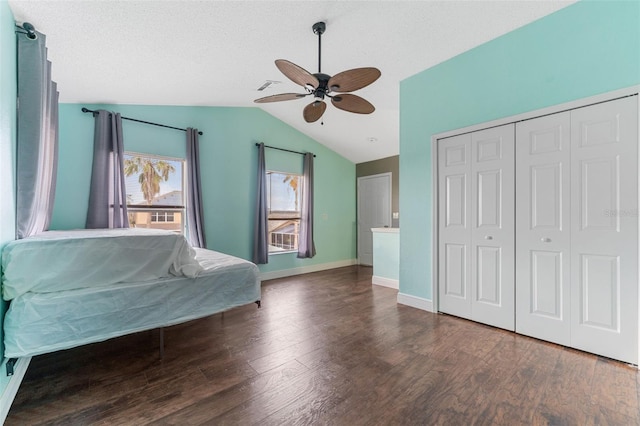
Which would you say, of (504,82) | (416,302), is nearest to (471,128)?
(504,82)

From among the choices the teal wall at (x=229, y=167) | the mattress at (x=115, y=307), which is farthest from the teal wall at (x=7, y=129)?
the teal wall at (x=229, y=167)

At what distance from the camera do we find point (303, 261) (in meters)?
5.48

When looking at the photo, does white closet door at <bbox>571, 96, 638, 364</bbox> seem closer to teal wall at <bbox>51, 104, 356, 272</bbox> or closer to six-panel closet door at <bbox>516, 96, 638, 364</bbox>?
six-panel closet door at <bbox>516, 96, 638, 364</bbox>

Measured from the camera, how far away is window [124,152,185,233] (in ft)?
12.3

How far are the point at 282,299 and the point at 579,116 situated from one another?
3661mm

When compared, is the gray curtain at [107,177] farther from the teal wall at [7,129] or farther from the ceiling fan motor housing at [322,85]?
the ceiling fan motor housing at [322,85]

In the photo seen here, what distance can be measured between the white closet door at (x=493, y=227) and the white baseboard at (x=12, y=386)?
12.2 ft

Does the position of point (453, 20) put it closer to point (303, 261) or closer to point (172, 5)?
point (172, 5)

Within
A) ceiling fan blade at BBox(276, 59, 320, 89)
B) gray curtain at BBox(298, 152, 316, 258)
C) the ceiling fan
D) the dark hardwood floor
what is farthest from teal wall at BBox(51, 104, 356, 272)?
ceiling fan blade at BBox(276, 59, 320, 89)

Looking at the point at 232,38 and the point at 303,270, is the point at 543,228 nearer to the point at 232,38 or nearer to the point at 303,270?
the point at 232,38

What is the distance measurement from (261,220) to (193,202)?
114 cm

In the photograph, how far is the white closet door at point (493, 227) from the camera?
8.79ft

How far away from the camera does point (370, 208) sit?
20.5ft

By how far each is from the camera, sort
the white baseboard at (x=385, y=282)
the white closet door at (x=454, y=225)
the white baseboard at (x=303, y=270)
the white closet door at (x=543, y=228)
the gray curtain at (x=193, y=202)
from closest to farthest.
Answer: the white closet door at (x=543, y=228)
the white closet door at (x=454, y=225)
the gray curtain at (x=193, y=202)
the white baseboard at (x=385, y=282)
the white baseboard at (x=303, y=270)
